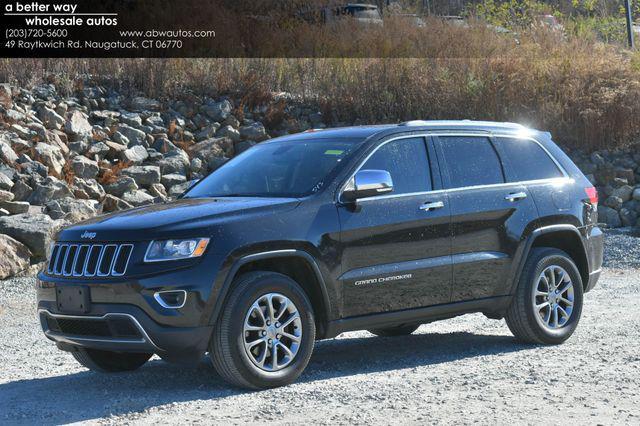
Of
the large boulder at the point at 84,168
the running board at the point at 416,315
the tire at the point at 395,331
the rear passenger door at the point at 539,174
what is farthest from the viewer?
the large boulder at the point at 84,168

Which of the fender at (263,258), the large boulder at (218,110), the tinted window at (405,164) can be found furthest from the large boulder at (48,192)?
the fender at (263,258)

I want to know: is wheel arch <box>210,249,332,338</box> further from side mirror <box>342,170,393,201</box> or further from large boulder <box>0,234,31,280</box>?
large boulder <box>0,234,31,280</box>

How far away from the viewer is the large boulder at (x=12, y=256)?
14.6 meters

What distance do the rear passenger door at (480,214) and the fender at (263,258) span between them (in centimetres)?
126

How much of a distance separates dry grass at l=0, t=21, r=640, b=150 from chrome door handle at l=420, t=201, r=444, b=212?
14.2 meters

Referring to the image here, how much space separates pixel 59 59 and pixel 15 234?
25.1 ft

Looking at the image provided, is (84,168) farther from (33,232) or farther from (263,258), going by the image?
(263,258)

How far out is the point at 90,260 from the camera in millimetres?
7262

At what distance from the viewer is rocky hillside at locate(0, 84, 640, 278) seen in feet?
54.4

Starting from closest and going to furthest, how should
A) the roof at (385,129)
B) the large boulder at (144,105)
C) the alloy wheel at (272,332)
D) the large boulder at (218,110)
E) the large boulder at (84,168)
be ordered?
the alloy wheel at (272,332) → the roof at (385,129) → the large boulder at (84,168) → the large boulder at (144,105) → the large boulder at (218,110)

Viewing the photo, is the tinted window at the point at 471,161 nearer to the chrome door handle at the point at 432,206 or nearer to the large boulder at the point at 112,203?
the chrome door handle at the point at 432,206

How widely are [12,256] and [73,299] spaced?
796 centimetres

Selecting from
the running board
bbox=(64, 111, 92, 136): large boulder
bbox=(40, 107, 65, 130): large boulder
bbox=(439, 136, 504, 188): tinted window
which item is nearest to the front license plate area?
the running board

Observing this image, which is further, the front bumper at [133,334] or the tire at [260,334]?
the tire at [260,334]
